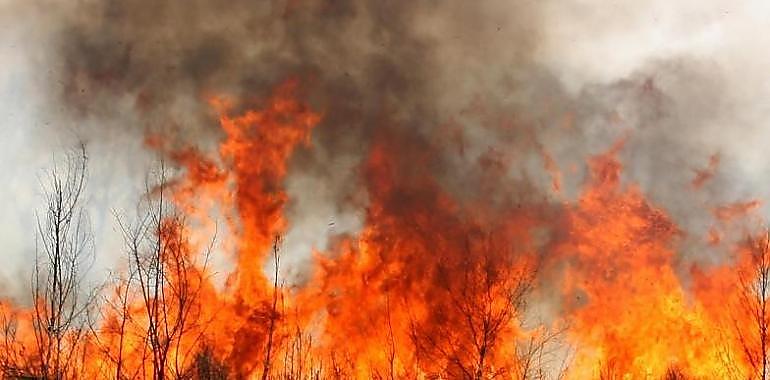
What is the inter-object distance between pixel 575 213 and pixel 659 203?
92.8 inches

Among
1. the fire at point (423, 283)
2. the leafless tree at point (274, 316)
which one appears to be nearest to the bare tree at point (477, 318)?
the fire at point (423, 283)

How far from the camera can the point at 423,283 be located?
61.1 feet

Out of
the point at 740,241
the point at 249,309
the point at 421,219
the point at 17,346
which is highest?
the point at 421,219

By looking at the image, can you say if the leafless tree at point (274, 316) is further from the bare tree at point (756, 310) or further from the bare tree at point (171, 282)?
the bare tree at point (756, 310)

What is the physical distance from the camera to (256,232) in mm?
18453

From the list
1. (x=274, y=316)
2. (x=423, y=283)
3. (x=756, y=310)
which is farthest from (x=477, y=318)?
(x=756, y=310)

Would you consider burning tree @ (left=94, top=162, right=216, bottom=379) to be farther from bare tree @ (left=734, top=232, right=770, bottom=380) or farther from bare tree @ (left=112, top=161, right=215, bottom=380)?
bare tree @ (left=734, top=232, right=770, bottom=380)

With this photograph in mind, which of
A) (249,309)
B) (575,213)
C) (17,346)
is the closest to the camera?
(17,346)

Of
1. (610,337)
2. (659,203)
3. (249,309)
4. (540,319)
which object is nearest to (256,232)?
(249,309)

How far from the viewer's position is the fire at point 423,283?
56.9ft

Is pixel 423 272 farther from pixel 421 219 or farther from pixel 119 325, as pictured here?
pixel 119 325

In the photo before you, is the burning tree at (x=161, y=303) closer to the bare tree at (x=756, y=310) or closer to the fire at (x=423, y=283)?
the fire at (x=423, y=283)

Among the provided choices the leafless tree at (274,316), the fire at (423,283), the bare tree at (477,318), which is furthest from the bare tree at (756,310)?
the leafless tree at (274,316)

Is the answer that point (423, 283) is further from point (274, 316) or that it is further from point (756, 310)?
point (756, 310)
